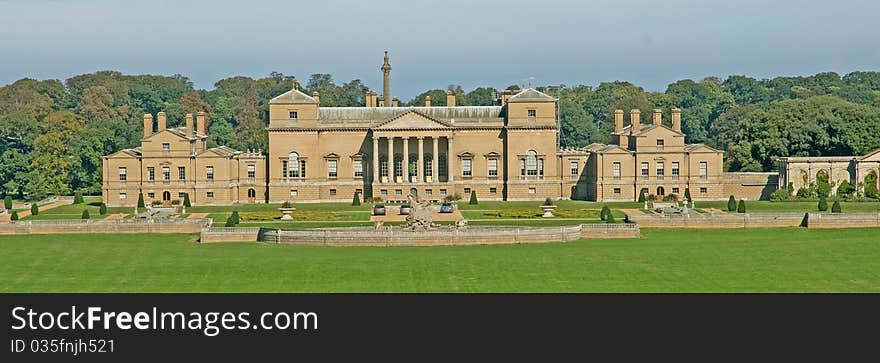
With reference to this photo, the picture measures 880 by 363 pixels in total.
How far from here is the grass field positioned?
52.5 metres

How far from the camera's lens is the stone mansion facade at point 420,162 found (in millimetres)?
101312

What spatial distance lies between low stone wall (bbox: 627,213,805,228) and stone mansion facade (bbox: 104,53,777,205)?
25402 millimetres

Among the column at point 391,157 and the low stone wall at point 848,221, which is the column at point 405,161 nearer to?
the column at point 391,157

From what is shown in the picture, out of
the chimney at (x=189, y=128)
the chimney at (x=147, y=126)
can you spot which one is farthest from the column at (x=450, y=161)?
the chimney at (x=147, y=126)

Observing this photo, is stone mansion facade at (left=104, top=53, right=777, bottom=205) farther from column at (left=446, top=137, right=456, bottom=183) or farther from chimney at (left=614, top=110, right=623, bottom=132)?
chimney at (left=614, top=110, right=623, bottom=132)

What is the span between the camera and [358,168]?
341ft

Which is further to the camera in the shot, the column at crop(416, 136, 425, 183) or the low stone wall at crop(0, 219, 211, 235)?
the column at crop(416, 136, 425, 183)

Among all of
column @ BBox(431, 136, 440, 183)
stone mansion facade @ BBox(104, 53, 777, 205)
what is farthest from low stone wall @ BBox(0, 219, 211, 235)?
column @ BBox(431, 136, 440, 183)

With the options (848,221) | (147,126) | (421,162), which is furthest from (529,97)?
(848,221)

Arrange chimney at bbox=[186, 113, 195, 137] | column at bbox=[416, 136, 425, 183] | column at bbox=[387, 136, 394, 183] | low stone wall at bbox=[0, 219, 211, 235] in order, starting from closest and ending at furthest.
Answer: low stone wall at bbox=[0, 219, 211, 235], column at bbox=[387, 136, 394, 183], column at bbox=[416, 136, 425, 183], chimney at bbox=[186, 113, 195, 137]

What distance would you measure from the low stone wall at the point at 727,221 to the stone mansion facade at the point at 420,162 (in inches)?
1000

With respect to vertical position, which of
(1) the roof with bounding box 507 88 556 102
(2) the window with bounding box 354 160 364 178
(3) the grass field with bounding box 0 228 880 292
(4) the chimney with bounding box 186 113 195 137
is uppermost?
(1) the roof with bounding box 507 88 556 102

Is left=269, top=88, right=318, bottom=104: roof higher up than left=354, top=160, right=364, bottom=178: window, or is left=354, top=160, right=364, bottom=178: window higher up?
left=269, top=88, right=318, bottom=104: roof
